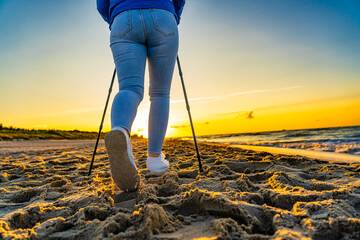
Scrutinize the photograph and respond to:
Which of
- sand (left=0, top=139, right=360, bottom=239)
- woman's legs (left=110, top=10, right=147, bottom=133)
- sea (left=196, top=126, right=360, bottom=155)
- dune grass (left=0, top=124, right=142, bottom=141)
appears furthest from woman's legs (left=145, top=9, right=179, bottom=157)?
dune grass (left=0, top=124, right=142, bottom=141)

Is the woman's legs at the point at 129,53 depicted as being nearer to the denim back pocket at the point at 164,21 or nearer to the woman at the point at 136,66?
the woman at the point at 136,66

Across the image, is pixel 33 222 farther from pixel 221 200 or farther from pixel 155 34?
pixel 155 34

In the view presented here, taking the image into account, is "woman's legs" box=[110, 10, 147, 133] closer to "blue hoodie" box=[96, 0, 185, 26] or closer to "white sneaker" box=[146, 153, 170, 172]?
"blue hoodie" box=[96, 0, 185, 26]

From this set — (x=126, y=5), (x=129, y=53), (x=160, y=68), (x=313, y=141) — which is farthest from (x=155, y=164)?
Answer: (x=313, y=141)

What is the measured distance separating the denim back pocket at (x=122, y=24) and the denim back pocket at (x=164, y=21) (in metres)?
0.22

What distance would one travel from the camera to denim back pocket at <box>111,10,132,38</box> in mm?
1942

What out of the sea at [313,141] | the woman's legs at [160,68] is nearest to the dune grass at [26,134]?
the sea at [313,141]

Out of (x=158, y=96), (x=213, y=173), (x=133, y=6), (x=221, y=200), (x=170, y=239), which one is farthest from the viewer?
(x=158, y=96)

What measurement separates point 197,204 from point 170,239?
16.2 inches

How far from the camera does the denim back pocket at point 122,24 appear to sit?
76.5 inches

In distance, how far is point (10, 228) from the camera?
1128 mm

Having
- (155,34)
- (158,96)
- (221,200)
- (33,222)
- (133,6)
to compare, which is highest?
Answer: (133,6)

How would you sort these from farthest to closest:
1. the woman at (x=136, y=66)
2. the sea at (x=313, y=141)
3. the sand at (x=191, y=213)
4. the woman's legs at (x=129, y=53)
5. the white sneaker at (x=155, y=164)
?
the sea at (x=313, y=141) → the white sneaker at (x=155, y=164) → the woman's legs at (x=129, y=53) → the woman at (x=136, y=66) → the sand at (x=191, y=213)

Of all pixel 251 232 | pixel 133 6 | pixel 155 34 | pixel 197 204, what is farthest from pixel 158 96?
pixel 251 232
